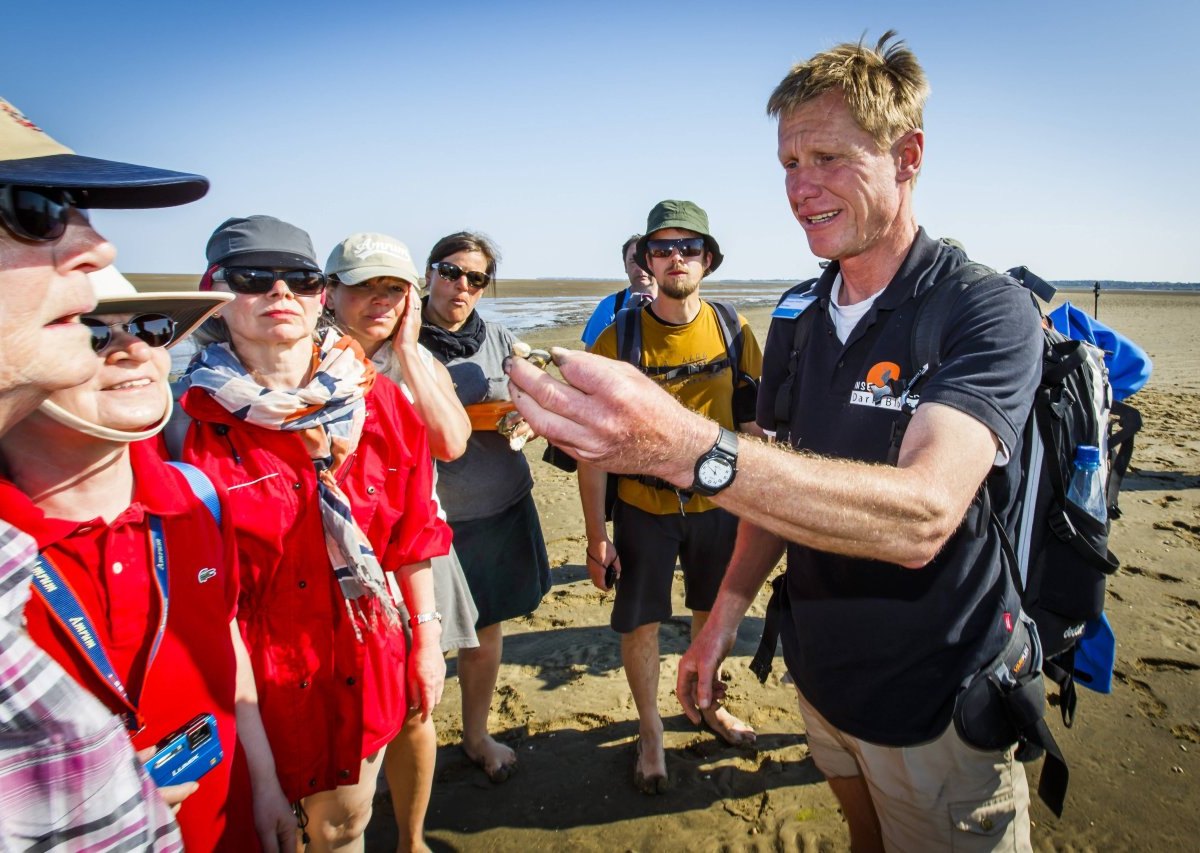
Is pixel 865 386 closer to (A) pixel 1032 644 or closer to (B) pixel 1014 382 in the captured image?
(B) pixel 1014 382

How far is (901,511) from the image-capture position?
1309 millimetres

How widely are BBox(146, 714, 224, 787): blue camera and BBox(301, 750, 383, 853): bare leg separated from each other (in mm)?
662

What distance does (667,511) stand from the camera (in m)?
3.45

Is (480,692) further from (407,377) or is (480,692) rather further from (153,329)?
(153,329)

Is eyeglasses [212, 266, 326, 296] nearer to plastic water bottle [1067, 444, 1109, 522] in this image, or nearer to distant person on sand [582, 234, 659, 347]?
distant person on sand [582, 234, 659, 347]

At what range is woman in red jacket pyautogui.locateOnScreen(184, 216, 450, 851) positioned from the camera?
2.01 metres

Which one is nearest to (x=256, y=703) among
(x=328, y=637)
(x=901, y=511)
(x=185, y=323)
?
(x=328, y=637)

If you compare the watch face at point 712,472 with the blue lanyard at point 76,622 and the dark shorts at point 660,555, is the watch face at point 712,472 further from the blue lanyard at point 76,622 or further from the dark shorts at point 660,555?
the dark shorts at point 660,555

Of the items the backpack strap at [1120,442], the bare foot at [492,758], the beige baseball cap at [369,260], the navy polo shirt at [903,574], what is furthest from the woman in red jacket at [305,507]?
the backpack strap at [1120,442]

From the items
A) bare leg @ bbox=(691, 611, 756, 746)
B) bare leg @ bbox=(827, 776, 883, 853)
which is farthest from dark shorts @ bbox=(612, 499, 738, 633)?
bare leg @ bbox=(827, 776, 883, 853)

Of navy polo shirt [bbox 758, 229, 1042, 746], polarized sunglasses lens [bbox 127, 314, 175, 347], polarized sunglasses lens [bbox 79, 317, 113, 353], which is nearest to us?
polarized sunglasses lens [bbox 79, 317, 113, 353]

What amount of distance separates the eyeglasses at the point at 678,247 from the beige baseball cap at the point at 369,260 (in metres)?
1.43

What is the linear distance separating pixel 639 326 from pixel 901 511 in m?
2.46

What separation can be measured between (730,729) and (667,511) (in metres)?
1.32
